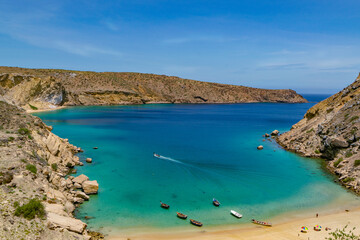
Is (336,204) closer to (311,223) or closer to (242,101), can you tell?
(311,223)

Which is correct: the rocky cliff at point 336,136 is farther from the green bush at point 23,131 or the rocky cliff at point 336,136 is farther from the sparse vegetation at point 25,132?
the green bush at point 23,131

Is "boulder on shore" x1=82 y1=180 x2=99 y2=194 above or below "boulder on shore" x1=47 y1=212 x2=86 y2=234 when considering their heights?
above

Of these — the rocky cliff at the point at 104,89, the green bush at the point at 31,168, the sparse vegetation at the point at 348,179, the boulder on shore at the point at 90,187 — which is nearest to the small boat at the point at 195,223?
the boulder on shore at the point at 90,187

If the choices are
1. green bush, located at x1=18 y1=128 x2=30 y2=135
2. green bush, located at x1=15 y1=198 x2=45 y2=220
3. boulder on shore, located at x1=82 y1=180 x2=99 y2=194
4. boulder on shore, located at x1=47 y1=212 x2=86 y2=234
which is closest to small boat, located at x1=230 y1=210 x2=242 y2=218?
boulder on shore, located at x1=47 y1=212 x2=86 y2=234

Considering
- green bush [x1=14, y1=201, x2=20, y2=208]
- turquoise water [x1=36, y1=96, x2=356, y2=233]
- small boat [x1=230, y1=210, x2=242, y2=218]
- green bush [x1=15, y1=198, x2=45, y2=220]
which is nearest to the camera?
green bush [x1=15, y1=198, x2=45, y2=220]

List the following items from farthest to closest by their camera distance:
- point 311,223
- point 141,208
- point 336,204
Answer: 1. point 336,204
2. point 141,208
3. point 311,223

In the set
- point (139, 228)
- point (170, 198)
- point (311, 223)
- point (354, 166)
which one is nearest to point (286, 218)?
point (311, 223)

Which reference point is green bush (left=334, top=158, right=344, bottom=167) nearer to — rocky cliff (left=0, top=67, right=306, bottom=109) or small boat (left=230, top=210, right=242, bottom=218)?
small boat (left=230, top=210, right=242, bottom=218)

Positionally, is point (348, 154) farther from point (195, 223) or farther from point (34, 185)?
point (34, 185)
